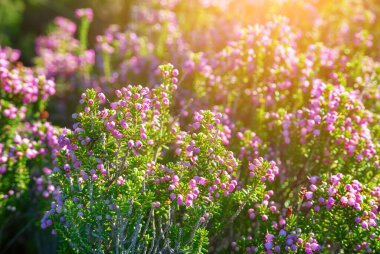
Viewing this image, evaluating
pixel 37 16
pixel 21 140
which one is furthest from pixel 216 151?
pixel 37 16

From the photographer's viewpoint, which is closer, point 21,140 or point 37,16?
point 21,140

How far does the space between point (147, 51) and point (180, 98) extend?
82.6 inches

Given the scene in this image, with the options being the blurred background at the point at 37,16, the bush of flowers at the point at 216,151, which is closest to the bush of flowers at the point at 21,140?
the bush of flowers at the point at 216,151

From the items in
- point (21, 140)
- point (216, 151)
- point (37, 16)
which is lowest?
point (216, 151)

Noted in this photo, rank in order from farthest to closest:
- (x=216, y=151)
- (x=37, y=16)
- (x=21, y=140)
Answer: (x=37, y=16) < (x=21, y=140) < (x=216, y=151)

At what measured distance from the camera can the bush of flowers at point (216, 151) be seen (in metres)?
3.93

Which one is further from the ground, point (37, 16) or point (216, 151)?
point (37, 16)

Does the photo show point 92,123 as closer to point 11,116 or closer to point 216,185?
point 216,185

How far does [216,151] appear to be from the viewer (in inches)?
160

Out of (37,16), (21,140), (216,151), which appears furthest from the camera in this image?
(37,16)

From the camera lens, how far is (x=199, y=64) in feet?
22.6

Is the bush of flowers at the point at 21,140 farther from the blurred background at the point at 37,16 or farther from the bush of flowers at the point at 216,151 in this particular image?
the blurred background at the point at 37,16

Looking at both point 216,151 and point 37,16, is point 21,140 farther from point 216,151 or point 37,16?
point 37,16

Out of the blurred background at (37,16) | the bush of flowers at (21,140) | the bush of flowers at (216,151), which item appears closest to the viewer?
the bush of flowers at (216,151)
